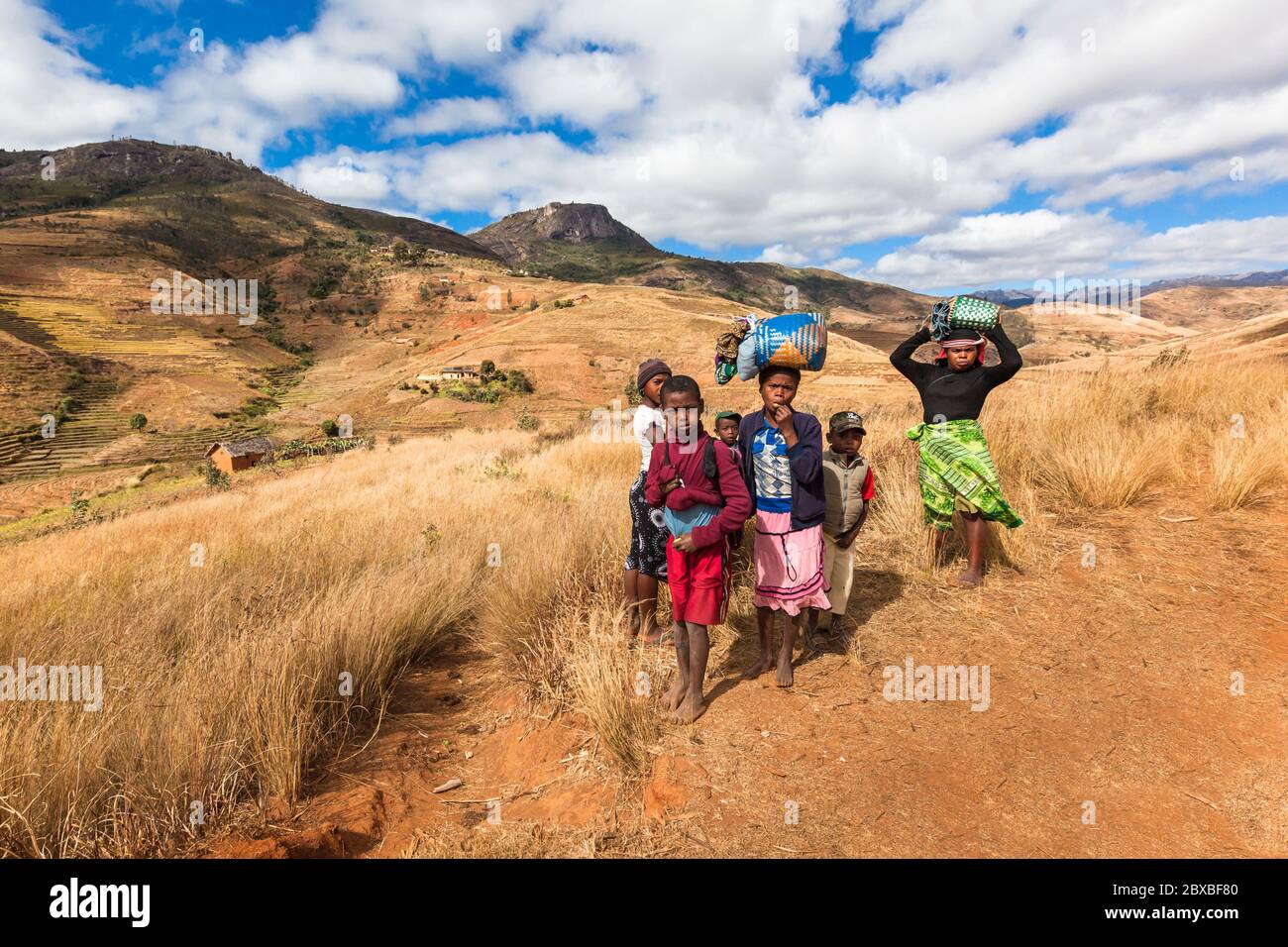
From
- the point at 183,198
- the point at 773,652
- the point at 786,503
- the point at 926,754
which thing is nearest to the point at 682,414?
the point at 786,503

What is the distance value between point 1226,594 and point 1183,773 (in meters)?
2.18

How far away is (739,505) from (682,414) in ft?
1.82

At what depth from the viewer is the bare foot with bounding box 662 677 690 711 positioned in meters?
3.24

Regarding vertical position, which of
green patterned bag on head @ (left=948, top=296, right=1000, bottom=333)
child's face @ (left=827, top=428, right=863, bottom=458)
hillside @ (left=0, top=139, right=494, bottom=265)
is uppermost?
hillside @ (left=0, top=139, right=494, bottom=265)

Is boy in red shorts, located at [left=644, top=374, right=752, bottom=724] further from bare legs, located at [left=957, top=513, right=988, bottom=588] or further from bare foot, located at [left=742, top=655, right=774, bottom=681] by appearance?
bare legs, located at [left=957, top=513, right=988, bottom=588]

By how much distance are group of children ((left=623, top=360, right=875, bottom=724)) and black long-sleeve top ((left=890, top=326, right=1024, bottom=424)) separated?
3.31ft

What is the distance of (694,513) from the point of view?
3.08 meters

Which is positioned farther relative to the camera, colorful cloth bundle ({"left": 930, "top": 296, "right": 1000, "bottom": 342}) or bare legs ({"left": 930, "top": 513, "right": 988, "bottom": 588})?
bare legs ({"left": 930, "top": 513, "right": 988, "bottom": 588})

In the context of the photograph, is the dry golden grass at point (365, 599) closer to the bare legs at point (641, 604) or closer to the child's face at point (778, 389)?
the bare legs at point (641, 604)

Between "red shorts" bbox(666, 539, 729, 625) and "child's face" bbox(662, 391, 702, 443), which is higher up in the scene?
"child's face" bbox(662, 391, 702, 443)

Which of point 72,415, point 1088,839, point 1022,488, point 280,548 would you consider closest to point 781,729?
point 1088,839

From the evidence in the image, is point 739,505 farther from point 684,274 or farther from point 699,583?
point 684,274

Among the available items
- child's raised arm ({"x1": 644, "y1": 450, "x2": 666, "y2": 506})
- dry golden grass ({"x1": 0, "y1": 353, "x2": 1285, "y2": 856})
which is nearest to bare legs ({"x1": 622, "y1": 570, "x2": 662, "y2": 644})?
dry golden grass ({"x1": 0, "y1": 353, "x2": 1285, "y2": 856})

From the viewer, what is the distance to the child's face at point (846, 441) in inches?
144
